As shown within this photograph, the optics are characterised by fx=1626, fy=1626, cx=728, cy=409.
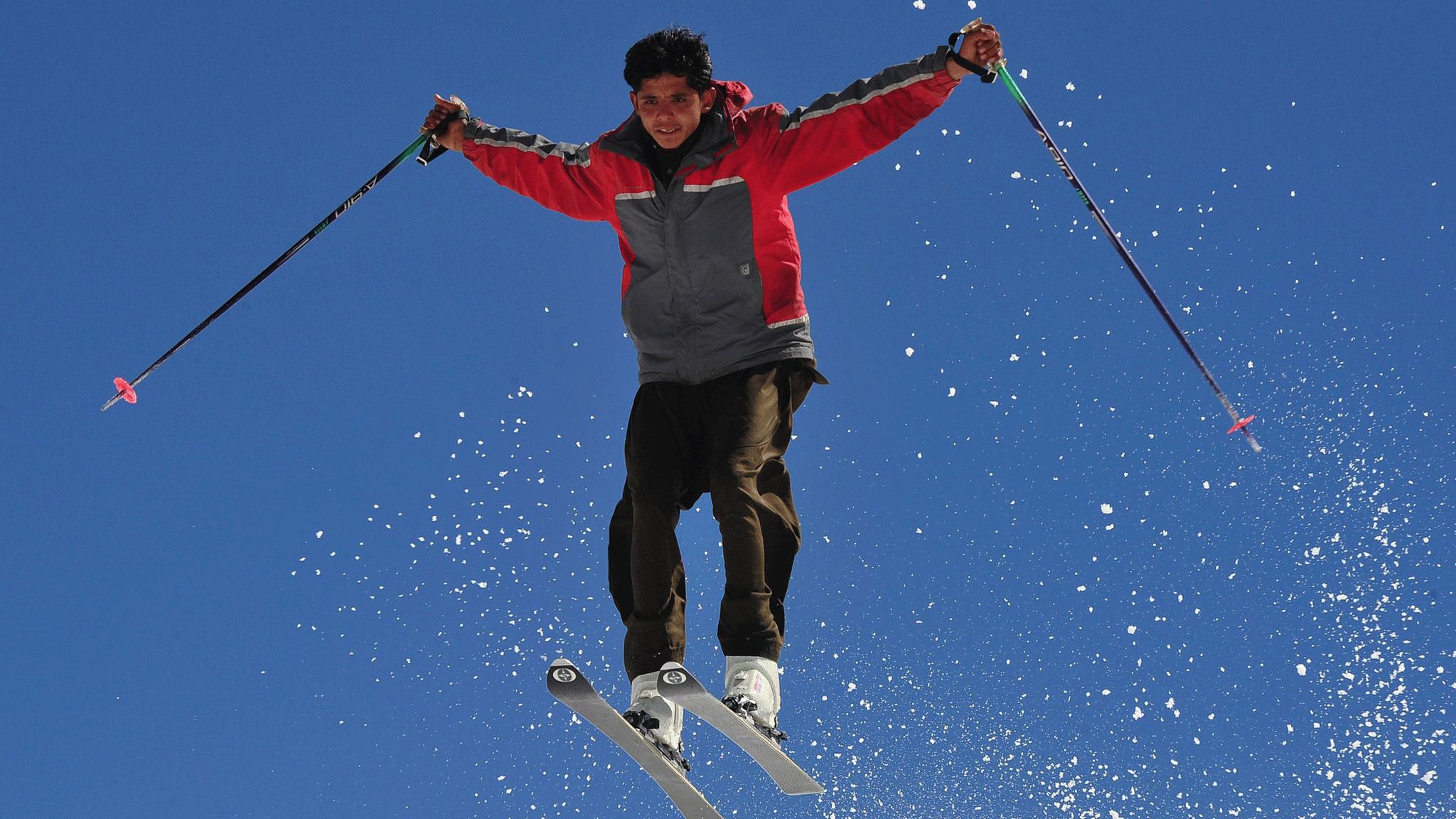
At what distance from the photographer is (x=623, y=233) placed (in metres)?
6.17

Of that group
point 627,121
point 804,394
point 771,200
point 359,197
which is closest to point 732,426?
point 804,394

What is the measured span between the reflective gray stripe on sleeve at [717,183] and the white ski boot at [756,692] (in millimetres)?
1687

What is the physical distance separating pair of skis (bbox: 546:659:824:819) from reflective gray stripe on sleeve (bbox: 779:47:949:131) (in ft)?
6.60

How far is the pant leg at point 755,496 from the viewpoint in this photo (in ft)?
18.9

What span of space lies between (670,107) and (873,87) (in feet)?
2.42

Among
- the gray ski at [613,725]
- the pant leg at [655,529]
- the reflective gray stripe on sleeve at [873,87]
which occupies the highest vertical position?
the reflective gray stripe on sleeve at [873,87]

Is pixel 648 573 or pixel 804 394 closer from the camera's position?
pixel 648 573

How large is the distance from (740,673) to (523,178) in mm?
2136

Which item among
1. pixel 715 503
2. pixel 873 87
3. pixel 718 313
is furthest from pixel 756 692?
pixel 873 87

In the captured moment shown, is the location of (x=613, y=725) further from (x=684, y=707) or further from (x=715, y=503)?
(x=715, y=503)

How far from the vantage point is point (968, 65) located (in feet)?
18.5

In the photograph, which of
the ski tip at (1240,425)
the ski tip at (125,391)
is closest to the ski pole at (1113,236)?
the ski tip at (1240,425)

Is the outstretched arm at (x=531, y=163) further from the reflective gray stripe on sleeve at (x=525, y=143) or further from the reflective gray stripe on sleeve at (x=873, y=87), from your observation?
the reflective gray stripe on sleeve at (x=873, y=87)

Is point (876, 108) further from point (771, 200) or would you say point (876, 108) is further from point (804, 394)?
point (804, 394)
